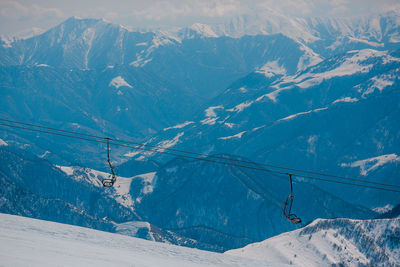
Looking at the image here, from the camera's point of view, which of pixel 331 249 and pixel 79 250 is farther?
pixel 331 249

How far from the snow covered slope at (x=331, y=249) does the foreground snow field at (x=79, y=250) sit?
463 feet

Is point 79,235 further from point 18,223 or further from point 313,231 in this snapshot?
point 313,231

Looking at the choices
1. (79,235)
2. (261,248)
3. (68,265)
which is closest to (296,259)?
(261,248)

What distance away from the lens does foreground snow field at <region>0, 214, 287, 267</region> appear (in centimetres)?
3145

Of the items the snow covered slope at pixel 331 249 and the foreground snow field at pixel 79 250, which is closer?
the foreground snow field at pixel 79 250

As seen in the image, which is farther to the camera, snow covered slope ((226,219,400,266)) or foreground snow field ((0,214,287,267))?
snow covered slope ((226,219,400,266))

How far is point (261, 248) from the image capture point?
195875 millimetres

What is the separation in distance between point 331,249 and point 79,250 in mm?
164465

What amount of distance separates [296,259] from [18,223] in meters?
151

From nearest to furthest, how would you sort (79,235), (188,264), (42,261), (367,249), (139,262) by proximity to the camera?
1. (42,261)
2. (139,262)
3. (188,264)
4. (79,235)
5. (367,249)

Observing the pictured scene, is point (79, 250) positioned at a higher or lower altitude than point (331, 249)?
higher

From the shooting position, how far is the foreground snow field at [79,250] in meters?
31.5

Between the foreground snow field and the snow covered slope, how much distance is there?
463 feet

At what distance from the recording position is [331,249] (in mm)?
187000
